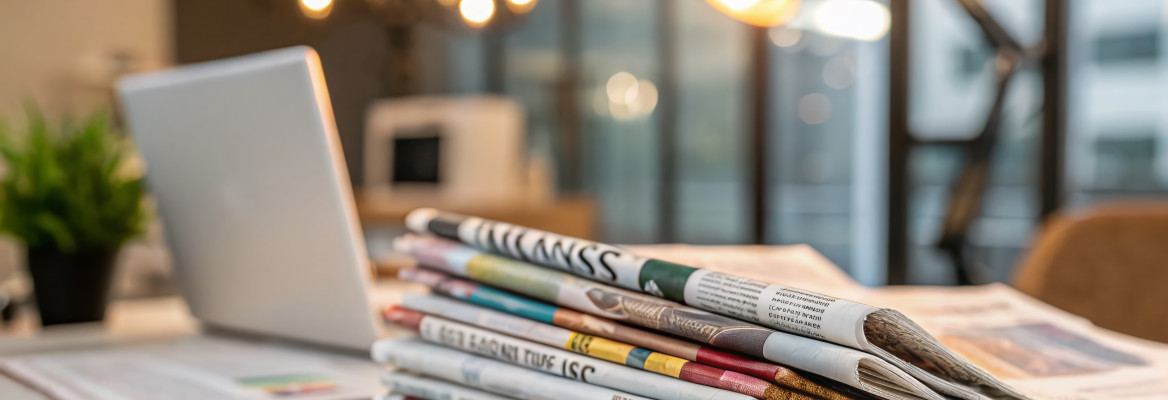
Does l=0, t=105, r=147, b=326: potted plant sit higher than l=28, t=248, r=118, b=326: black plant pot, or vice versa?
l=0, t=105, r=147, b=326: potted plant

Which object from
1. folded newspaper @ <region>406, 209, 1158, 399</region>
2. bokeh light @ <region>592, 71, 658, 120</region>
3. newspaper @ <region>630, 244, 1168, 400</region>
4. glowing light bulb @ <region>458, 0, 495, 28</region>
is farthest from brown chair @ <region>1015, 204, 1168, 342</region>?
bokeh light @ <region>592, 71, 658, 120</region>

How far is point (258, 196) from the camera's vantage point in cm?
85

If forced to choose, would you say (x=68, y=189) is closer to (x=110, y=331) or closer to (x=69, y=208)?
(x=69, y=208)

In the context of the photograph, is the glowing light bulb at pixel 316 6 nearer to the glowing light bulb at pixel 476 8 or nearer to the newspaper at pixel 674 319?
the glowing light bulb at pixel 476 8

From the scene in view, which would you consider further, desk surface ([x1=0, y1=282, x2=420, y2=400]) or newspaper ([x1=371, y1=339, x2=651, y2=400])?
desk surface ([x1=0, y1=282, x2=420, y2=400])

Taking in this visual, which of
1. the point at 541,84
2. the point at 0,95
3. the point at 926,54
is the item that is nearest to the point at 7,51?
the point at 0,95

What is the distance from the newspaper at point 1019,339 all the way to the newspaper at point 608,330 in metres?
0.05

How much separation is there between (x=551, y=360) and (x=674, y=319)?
8cm

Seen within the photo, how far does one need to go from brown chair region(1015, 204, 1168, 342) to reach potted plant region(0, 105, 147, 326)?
113cm

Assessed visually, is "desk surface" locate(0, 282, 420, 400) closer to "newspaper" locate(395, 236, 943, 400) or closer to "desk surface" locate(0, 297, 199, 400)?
"desk surface" locate(0, 297, 199, 400)

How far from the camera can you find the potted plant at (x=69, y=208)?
3.33 ft

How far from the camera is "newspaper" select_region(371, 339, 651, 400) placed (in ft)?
1.52

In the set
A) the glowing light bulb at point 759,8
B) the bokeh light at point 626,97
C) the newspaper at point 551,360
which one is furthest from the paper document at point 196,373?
the bokeh light at point 626,97

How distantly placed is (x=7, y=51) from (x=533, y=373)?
4.17 m
